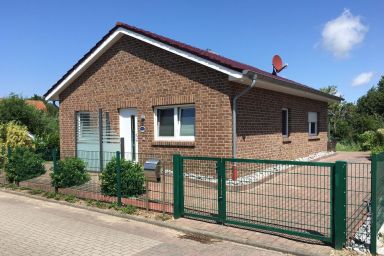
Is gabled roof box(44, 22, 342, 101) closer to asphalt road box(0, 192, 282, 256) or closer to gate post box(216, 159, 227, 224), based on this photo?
gate post box(216, 159, 227, 224)

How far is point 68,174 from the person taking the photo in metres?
9.59

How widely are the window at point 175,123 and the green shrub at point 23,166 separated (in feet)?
11.8

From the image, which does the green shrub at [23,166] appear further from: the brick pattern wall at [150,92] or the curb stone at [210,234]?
the curb stone at [210,234]

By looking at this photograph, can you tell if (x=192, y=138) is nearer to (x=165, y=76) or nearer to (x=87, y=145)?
(x=165, y=76)

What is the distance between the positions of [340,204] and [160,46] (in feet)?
24.8

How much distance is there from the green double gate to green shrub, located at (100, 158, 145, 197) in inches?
52.5

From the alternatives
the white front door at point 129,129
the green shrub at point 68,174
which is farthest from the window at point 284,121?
the green shrub at point 68,174

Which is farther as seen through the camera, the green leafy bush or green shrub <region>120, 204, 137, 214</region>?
the green leafy bush

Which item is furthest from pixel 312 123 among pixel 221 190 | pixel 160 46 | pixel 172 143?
pixel 221 190

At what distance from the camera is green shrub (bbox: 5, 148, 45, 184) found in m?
11.1

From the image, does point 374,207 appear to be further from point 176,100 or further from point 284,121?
point 284,121

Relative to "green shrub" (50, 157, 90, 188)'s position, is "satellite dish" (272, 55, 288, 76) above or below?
above

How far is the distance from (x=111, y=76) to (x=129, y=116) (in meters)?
1.57

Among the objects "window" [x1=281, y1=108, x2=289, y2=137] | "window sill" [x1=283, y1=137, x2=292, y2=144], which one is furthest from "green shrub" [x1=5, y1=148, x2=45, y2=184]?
"window" [x1=281, y1=108, x2=289, y2=137]
